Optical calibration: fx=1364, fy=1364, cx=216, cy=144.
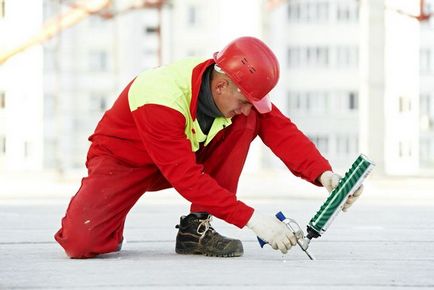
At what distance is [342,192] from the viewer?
5145mm

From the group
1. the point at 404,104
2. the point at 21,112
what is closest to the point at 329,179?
the point at 21,112

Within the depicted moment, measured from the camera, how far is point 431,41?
5631 centimetres

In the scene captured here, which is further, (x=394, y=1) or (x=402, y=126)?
(x=402, y=126)

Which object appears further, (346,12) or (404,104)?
(346,12)

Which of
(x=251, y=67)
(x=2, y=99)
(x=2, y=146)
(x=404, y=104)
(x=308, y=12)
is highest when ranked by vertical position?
(x=308, y=12)

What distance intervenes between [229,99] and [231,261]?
62 cm

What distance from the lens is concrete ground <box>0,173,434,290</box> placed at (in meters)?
4.44

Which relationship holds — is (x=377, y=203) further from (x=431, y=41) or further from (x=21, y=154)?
(x=431, y=41)

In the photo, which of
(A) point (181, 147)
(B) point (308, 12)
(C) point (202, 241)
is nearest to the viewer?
(A) point (181, 147)

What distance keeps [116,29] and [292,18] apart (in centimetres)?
1004

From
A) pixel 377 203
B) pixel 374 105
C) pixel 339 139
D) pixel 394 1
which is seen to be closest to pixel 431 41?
pixel 339 139

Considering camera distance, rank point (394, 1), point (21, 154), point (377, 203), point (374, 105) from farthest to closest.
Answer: point (21, 154)
point (394, 1)
point (374, 105)
point (377, 203)

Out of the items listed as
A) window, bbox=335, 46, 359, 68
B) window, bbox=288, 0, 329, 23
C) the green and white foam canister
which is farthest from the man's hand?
window, bbox=288, 0, 329, 23

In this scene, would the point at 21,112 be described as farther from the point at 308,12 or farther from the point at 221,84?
the point at 221,84
